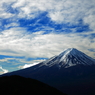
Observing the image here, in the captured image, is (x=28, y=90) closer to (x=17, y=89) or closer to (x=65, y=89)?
(x=17, y=89)

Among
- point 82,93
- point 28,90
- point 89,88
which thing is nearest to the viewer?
point 28,90

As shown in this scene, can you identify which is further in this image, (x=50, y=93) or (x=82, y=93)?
(x=82, y=93)

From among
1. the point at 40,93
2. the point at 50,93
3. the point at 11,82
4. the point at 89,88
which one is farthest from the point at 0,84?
the point at 89,88

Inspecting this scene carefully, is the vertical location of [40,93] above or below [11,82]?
below

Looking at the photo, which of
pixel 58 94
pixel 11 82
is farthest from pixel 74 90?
pixel 11 82

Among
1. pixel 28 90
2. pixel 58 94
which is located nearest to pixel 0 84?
pixel 28 90

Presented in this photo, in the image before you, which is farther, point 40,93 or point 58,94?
point 58,94

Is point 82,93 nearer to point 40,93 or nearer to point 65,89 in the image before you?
point 65,89

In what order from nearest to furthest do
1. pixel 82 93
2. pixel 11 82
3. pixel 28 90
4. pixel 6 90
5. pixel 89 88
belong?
1. pixel 6 90
2. pixel 28 90
3. pixel 11 82
4. pixel 82 93
5. pixel 89 88

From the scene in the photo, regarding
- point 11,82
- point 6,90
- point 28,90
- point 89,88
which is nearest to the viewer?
point 6,90
